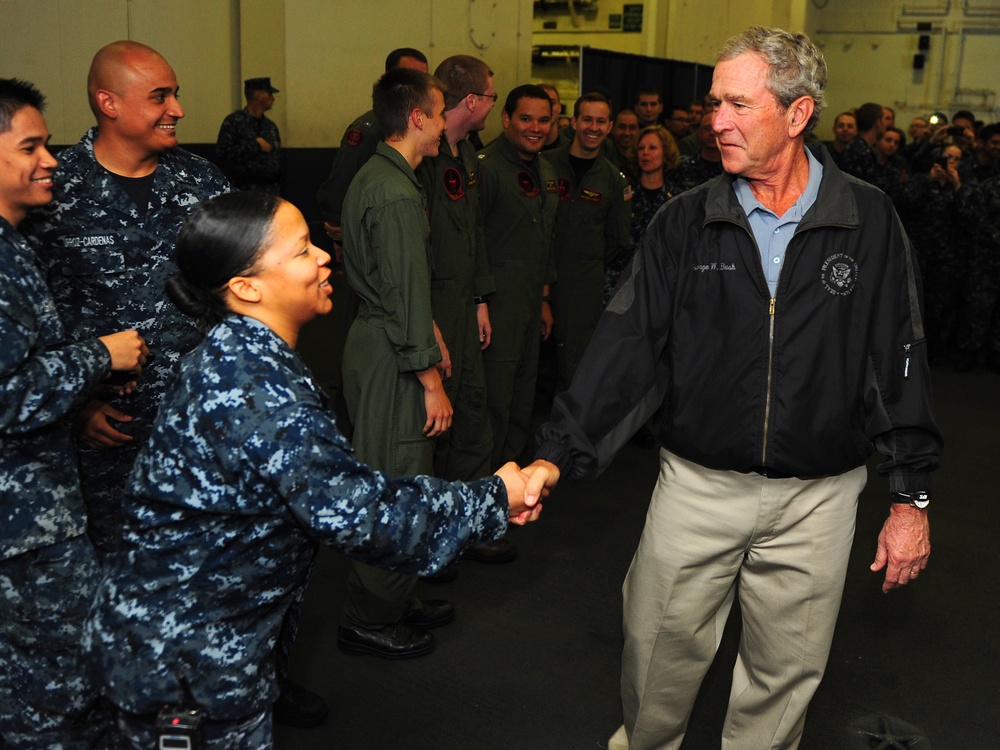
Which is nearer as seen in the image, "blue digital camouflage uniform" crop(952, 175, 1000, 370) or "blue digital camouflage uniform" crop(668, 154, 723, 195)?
"blue digital camouflage uniform" crop(668, 154, 723, 195)

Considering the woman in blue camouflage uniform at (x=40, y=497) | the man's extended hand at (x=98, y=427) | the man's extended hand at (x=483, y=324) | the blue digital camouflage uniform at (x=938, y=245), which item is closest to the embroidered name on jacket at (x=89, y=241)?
the woman in blue camouflage uniform at (x=40, y=497)

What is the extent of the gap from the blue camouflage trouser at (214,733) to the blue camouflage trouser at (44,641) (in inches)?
23.0

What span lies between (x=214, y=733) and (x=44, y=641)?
0.73m

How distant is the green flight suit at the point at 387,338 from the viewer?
274 centimetres

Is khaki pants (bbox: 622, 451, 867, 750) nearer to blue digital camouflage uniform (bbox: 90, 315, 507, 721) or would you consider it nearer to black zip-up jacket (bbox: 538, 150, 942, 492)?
black zip-up jacket (bbox: 538, 150, 942, 492)

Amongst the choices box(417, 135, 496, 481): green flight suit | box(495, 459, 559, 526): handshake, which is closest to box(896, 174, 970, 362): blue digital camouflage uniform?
box(417, 135, 496, 481): green flight suit

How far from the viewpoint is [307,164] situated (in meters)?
8.61

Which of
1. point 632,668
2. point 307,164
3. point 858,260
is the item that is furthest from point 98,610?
point 307,164

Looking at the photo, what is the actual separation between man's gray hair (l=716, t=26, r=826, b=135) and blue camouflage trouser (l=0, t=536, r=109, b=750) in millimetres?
1665

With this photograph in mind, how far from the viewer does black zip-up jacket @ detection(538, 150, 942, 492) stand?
1.98m

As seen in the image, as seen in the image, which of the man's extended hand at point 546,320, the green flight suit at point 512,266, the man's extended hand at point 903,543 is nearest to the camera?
the man's extended hand at point 903,543

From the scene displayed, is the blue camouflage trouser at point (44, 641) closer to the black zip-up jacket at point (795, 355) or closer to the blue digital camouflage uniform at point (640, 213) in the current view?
the black zip-up jacket at point (795, 355)

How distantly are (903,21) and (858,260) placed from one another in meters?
13.9

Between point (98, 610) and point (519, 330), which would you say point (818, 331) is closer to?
point (98, 610)
